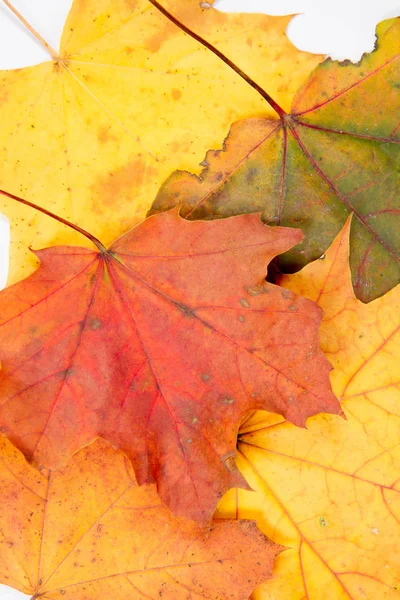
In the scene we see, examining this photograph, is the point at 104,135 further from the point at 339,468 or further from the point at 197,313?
the point at 339,468

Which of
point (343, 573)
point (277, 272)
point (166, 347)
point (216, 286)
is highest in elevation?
point (277, 272)

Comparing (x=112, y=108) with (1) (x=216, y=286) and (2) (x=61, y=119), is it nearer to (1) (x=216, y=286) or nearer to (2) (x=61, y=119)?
(2) (x=61, y=119)

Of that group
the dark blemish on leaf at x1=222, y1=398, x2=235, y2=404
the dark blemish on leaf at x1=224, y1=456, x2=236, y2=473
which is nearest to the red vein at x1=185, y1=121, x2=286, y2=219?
the dark blemish on leaf at x1=222, y1=398, x2=235, y2=404

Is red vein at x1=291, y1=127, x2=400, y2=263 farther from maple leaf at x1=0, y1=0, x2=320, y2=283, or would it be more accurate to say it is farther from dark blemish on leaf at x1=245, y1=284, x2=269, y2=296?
dark blemish on leaf at x1=245, y1=284, x2=269, y2=296

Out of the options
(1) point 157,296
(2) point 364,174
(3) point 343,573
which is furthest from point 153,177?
(3) point 343,573

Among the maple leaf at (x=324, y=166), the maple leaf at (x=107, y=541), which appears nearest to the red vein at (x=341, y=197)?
the maple leaf at (x=324, y=166)

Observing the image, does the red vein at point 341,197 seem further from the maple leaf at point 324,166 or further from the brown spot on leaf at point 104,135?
the brown spot on leaf at point 104,135
